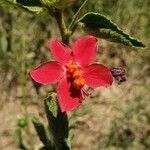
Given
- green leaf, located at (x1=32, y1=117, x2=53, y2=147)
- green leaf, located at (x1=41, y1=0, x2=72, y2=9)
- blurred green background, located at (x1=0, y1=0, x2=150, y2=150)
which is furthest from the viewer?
blurred green background, located at (x1=0, y1=0, x2=150, y2=150)

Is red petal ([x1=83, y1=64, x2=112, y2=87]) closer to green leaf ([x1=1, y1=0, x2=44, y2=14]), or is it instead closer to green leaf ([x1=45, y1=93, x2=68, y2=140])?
green leaf ([x1=45, y1=93, x2=68, y2=140])

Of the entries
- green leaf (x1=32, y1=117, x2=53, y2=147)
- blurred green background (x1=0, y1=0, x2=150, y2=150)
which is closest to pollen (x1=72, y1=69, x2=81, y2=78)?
green leaf (x1=32, y1=117, x2=53, y2=147)

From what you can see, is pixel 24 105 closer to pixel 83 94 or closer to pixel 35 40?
pixel 35 40

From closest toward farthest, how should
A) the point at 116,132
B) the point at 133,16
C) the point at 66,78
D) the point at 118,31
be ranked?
the point at 118,31
the point at 66,78
the point at 116,132
the point at 133,16

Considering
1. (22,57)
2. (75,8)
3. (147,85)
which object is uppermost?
(75,8)

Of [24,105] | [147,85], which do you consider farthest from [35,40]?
[147,85]
